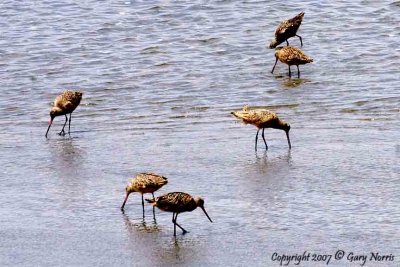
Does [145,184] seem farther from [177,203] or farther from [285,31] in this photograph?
[285,31]

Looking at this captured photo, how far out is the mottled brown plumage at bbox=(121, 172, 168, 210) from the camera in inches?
383

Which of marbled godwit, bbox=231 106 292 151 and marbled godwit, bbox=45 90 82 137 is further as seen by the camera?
marbled godwit, bbox=45 90 82 137

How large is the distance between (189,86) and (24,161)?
14.3 ft

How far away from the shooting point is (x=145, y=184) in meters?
9.71

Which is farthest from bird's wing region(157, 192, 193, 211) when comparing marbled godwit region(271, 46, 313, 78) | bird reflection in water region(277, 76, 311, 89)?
marbled godwit region(271, 46, 313, 78)

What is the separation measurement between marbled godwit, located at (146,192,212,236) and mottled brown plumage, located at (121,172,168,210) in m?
0.47

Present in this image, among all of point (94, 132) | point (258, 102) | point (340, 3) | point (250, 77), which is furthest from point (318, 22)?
point (94, 132)

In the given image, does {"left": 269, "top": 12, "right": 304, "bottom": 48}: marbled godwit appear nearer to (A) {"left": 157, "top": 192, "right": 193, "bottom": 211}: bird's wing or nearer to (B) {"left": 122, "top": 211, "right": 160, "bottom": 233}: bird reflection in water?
(B) {"left": 122, "top": 211, "right": 160, "bottom": 233}: bird reflection in water

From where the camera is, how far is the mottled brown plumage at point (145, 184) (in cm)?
972

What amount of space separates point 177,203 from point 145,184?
65cm

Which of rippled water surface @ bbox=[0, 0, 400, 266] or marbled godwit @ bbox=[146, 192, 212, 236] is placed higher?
marbled godwit @ bbox=[146, 192, 212, 236]

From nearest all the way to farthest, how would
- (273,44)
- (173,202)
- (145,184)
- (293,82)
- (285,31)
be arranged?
(173,202) < (145,184) < (293,82) < (273,44) < (285,31)

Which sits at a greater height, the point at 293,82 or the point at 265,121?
the point at 265,121

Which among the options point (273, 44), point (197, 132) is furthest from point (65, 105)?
point (273, 44)
